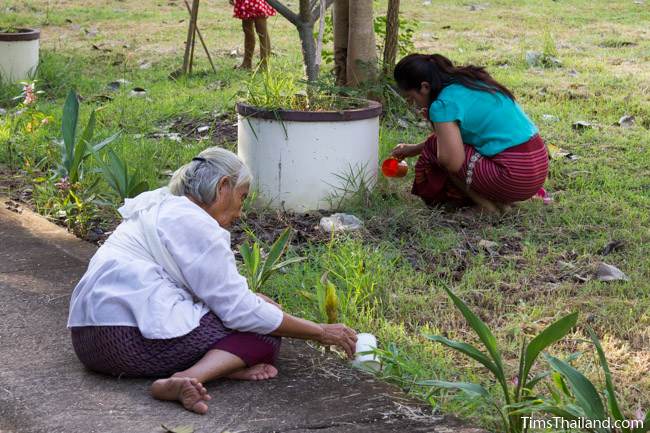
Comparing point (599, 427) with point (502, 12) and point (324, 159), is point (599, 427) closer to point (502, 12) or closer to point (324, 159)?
point (324, 159)

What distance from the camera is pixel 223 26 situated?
11.7 m

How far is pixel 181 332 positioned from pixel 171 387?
20 cm

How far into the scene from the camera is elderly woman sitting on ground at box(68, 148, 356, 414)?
3033mm

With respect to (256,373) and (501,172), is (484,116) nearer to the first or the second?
(501,172)

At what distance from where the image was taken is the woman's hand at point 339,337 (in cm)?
319

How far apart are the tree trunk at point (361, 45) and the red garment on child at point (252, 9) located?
8.73 feet

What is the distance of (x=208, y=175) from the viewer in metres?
3.16

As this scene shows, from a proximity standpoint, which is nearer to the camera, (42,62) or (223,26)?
(42,62)

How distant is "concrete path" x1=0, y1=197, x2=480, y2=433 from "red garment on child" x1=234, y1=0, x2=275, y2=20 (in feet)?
18.2

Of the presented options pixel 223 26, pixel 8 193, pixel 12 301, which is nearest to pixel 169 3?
pixel 223 26

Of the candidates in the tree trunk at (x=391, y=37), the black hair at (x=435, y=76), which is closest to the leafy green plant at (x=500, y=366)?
the black hair at (x=435, y=76)

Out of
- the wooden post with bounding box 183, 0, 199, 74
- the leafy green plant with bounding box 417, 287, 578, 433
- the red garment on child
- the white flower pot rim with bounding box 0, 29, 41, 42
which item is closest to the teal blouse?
the leafy green plant with bounding box 417, 287, 578, 433

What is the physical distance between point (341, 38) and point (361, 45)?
1.89 ft

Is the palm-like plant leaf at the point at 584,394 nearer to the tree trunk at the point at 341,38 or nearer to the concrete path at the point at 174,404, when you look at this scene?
the concrete path at the point at 174,404
